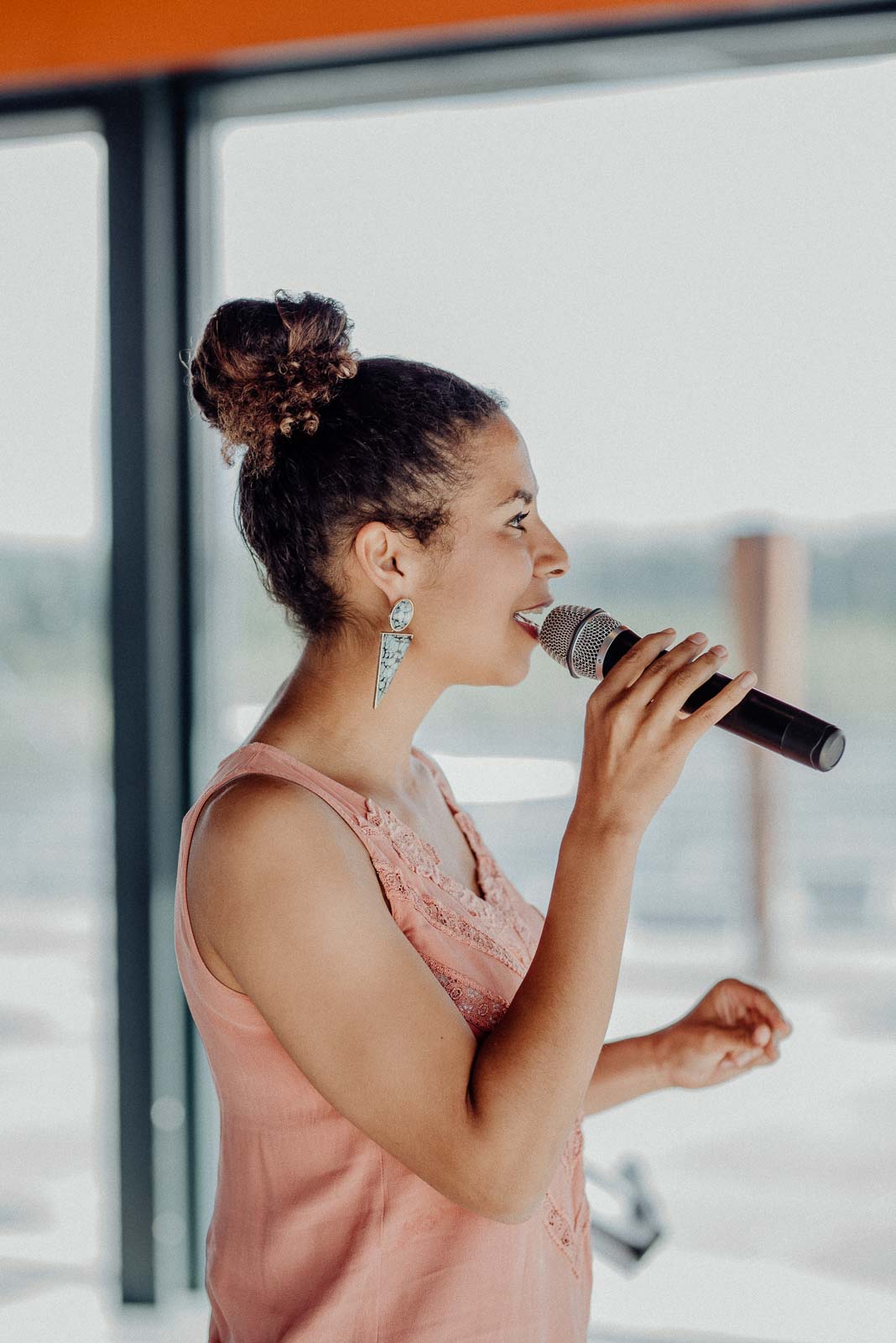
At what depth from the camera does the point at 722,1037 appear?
1340 mm

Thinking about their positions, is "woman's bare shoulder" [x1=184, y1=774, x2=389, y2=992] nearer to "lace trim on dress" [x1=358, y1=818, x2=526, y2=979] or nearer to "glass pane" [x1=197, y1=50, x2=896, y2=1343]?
"lace trim on dress" [x1=358, y1=818, x2=526, y2=979]

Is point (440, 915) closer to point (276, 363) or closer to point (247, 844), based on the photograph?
point (247, 844)

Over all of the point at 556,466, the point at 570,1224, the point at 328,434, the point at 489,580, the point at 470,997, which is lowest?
the point at 570,1224

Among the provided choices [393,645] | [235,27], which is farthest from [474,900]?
[235,27]

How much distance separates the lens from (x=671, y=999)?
99.0 inches

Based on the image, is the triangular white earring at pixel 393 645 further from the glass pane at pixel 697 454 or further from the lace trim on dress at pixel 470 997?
the glass pane at pixel 697 454

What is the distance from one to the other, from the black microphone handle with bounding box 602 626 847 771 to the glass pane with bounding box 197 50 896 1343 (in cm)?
139

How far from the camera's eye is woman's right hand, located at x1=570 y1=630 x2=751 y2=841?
986 millimetres

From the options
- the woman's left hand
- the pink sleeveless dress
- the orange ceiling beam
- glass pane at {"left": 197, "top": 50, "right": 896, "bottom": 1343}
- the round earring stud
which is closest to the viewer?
the pink sleeveless dress

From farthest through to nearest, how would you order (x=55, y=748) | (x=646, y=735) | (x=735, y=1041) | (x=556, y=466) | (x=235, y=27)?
1. (x=55, y=748)
2. (x=556, y=466)
3. (x=235, y=27)
4. (x=735, y=1041)
5. (x=646, y=735)

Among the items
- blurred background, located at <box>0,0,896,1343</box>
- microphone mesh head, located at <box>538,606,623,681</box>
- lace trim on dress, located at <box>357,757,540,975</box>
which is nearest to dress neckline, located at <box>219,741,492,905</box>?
lace trim on dress, located at <box>357,757,540,975</box>

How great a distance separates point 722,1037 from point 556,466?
138 centimetres

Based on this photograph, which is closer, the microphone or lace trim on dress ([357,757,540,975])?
the microphone

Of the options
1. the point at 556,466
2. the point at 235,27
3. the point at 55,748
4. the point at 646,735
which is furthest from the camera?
the point at 55,748
